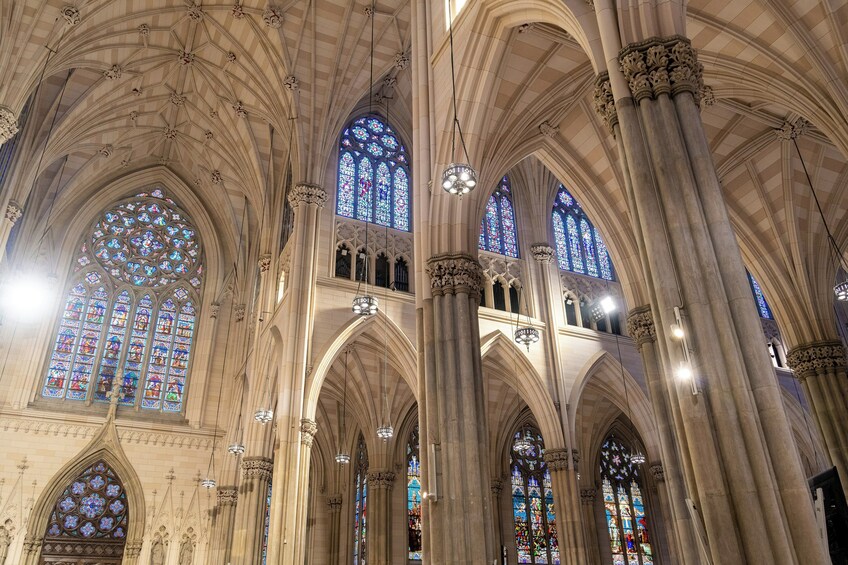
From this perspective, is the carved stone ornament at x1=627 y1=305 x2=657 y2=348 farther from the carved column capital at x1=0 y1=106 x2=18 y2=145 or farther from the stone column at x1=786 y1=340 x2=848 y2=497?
the carved column capital at x1=0 y1=106 x2=18 y2=145

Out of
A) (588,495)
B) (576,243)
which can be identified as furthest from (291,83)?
(588,495)

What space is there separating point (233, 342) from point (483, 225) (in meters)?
10.9

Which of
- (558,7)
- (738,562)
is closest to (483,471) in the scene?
(738,562)

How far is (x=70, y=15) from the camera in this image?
17.2 metres

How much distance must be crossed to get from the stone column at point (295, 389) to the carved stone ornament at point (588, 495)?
1102 centimetres

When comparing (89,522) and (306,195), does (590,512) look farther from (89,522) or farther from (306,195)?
(89,522)

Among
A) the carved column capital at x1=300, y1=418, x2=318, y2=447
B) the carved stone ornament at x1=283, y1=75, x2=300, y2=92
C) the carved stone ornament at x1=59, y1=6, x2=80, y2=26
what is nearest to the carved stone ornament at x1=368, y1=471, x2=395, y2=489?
the carved column capital at x1=300, y1=418, x2=318, y2=447

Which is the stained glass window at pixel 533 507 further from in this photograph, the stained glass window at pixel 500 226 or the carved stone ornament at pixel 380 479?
the stained glass window at pixel 500 226

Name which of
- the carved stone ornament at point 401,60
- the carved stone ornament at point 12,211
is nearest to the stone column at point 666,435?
the carved stone ornament at point 401,60

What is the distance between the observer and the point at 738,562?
5520 mm

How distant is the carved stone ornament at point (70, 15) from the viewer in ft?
56.1

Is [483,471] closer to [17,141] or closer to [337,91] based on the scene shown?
[337,91]

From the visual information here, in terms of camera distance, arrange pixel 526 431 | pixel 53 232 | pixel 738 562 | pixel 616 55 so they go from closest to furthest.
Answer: pixel 738 562 < pixel 616 55 < pixel 53 232 < pixel 526 431

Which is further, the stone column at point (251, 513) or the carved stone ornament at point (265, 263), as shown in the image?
the carved stone ornament at point (265, 263)
